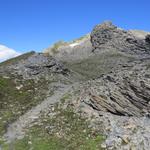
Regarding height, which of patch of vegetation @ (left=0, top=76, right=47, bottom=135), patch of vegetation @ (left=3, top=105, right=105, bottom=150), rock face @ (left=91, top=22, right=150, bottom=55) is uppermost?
rock face @ (left=91, top=22, right=150, bottom=55)

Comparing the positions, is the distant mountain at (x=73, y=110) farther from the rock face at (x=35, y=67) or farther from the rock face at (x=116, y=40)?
the rock face at (x=116, y=40)

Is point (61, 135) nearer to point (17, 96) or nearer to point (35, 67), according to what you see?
point (17, 96)

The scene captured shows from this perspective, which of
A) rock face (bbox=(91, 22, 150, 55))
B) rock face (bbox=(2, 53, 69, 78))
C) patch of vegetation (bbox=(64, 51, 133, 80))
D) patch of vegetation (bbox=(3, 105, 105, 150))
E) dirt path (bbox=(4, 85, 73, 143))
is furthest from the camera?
rock face (bbox=(91, 22, 150, 55))

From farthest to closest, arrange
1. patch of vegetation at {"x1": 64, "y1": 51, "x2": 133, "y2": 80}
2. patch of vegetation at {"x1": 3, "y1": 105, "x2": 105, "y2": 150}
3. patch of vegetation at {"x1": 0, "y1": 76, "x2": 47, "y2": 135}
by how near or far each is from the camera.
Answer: patch of vegetation at {"x1": 64, "y1": 51, "x2": 133, "y2": 80} → patch of vegetation at {"x1": 0, "y1": 76, "x2": 47, "y2": 135} → patch of vegetation at {"x1": 3, "y1": 105, "x2": 105, "y2": 150}

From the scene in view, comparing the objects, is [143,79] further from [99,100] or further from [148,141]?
[148,141]

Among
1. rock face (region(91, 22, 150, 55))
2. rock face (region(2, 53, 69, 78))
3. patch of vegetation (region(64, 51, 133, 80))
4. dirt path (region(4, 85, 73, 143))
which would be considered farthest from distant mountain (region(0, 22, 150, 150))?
rock face (region(91, 22, 150, 55))

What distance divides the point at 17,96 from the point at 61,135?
17.8 meters

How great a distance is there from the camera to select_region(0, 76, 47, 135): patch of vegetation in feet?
175

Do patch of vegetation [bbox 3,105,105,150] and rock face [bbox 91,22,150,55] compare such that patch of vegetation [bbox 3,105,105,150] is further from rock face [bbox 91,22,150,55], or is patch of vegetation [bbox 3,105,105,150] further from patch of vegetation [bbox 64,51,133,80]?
rock face [bbox 91,22,150,55]

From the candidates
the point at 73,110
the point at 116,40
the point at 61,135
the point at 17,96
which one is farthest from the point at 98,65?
the point at 61,135

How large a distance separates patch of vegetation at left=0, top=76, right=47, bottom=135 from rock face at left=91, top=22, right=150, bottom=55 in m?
63.2

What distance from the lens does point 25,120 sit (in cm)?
5069

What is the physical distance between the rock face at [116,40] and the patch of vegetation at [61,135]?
78.0m

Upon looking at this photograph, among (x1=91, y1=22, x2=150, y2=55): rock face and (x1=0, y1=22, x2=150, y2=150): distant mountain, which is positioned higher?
(x1=91, y1=22, x2=150, y2=55): rock face
